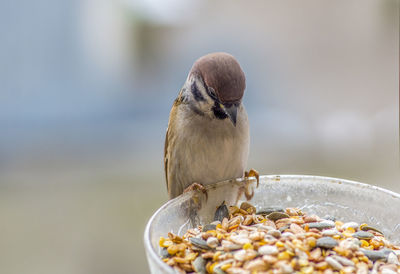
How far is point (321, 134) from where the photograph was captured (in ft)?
12.1

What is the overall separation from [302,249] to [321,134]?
288cm

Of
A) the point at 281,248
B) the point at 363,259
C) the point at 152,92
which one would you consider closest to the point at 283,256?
the point at 281,248

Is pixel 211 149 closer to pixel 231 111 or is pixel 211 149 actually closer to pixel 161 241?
pixel 231 111

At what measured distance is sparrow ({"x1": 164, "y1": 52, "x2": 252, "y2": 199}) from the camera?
133 centimetres

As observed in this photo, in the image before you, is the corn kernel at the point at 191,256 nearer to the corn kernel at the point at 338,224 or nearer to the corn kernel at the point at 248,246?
the corn kernel at the point at 248,246

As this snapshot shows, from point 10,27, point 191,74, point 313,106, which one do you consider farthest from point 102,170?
point 191,74

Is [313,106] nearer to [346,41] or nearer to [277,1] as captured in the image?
[346,41]

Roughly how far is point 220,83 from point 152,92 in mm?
2757

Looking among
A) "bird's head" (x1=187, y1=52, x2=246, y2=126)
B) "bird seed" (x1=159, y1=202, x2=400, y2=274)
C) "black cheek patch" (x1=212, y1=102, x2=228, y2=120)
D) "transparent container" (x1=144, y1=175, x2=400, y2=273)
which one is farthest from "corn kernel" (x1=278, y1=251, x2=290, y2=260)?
"black cheek patch" (x1=212, y1=102, x2=228, y2=120)

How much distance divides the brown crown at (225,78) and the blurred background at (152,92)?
77.2 inches

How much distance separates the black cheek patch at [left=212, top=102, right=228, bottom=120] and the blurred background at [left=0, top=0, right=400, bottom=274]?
1.82 meters

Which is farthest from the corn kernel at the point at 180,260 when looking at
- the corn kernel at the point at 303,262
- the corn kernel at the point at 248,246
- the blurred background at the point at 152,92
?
the blurred background at the point at 152,92

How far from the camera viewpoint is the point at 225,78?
1172 mm

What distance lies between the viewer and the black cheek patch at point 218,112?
4.23 feet
